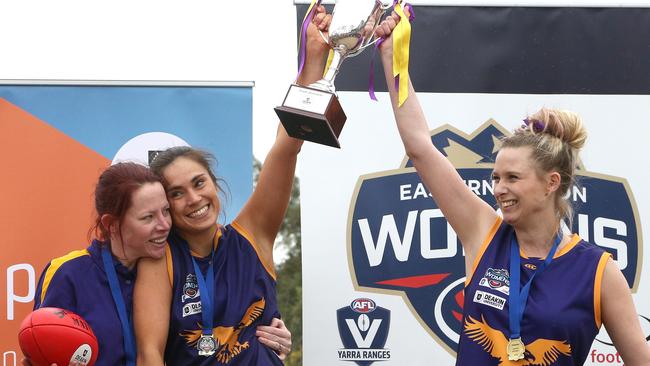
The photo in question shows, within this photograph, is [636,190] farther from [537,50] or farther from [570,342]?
[570,342]

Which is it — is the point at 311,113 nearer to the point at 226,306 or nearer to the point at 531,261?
the point at 226,306

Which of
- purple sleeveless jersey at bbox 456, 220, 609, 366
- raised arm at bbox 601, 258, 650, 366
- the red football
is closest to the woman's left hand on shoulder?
the red football

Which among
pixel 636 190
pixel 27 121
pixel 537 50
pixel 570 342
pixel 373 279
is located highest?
pixel 537 50

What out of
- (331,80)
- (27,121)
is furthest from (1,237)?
(331,80)

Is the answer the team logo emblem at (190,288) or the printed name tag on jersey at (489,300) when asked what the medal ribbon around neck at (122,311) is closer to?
the team logo emblem at (190,288)

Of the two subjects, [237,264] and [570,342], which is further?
[237,264]

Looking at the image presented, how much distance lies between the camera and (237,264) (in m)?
3.65

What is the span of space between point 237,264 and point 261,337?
29cm

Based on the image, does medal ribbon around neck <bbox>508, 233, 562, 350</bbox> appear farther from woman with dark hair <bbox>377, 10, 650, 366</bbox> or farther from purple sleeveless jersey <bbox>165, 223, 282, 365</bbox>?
purple sleeveless jersey <bbox>165, 223, 282, 365</bbox>

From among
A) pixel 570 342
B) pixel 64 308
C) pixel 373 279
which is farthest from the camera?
pixel 373 279

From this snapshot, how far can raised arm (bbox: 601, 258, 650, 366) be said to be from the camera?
3254 mm

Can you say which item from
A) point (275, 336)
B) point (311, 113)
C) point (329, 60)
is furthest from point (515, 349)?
point (329, 60)

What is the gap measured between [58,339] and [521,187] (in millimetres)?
1697

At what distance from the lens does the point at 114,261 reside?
3.61 meters
